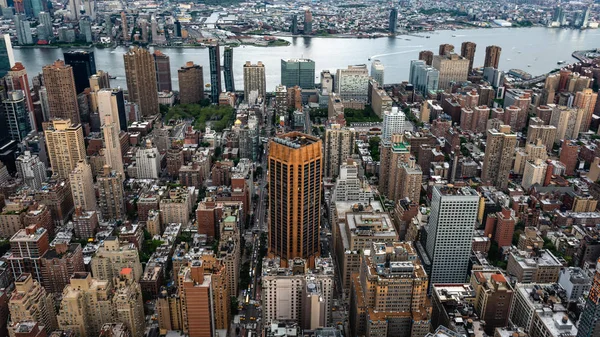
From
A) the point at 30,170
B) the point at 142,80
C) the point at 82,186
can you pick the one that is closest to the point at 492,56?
the point at 142,80

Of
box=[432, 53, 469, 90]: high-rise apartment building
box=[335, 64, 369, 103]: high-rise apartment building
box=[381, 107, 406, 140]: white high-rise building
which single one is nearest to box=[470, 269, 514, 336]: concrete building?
box=[381, 107, 406, 140]: white high-rise building

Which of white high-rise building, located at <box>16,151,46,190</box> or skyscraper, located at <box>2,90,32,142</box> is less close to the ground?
skyscraper, located at <box>2,90,32,142</box>

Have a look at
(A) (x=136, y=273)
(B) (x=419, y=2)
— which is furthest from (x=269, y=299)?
(B) (x=419, y=2)

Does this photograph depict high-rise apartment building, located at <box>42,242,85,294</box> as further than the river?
No

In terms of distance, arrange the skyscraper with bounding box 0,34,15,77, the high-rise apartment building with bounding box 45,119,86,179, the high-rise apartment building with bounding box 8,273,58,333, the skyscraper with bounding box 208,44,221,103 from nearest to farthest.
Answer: the high-rise apartment building with bounding box 8,273,58,333 → the high-rise apartment building with bounding box 45,119,86,179 → the skyscraper with bounding box 0,34,15,77 → the skyscraper with bounding box 208,44,221,103

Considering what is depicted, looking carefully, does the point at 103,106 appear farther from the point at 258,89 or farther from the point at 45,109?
the point at 258,89

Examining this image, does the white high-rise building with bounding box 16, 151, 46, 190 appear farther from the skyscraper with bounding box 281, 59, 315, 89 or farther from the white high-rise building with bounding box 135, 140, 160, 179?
the skyscraper with bounding box 281, 59, 315, 89

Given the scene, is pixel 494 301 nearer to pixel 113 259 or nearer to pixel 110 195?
pixel 113 259
